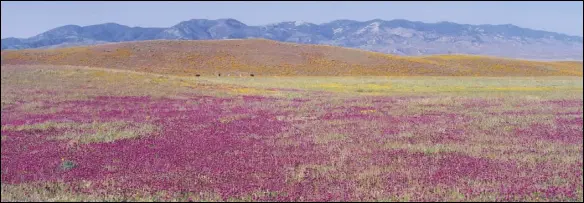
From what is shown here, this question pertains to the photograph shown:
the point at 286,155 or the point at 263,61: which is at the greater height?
the point at 286,155

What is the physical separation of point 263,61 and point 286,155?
9581 centimetres

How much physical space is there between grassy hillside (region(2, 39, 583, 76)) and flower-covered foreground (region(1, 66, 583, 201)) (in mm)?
69025

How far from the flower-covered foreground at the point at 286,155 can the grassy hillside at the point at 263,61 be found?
226 feet

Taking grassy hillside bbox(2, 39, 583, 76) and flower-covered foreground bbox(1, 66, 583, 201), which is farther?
grassy hillside bbox(2, 39, 583, 76)

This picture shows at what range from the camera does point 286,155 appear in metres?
12.8

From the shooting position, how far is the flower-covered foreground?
29.4ft

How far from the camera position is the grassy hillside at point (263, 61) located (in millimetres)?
97125

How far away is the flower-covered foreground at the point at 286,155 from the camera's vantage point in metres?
8.95

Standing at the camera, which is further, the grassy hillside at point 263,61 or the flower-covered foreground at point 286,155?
the grassy hillside at point 263,61

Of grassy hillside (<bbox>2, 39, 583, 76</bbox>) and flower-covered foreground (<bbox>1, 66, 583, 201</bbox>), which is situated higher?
flower-covered foreground (<bbox>1, 66, 583, 201</bbox>)

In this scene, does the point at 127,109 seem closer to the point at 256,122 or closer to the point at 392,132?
the point at 256,122

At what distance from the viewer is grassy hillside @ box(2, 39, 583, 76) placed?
319ft

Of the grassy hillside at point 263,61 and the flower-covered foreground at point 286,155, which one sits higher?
the flower-covered foreground at point 286,155

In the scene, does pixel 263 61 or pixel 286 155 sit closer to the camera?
pixel 286 155
